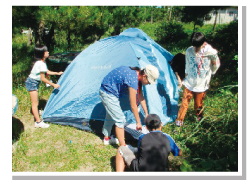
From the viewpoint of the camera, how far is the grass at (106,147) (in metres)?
2.47

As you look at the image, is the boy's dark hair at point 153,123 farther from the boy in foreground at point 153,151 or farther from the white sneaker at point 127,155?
the white sneaker at point 127,155

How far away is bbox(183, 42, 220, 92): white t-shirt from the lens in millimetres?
Answer: 2773

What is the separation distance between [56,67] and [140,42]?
2529 millimetres

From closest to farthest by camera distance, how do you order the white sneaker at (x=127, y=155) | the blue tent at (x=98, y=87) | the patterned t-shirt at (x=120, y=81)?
the white sneaker at (x=127, y=155)
the patterned t-shirt at (x=120, y=81)
the blue tent at (x=98, y=87)

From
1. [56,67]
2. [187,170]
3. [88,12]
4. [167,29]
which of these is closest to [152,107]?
[187,170]

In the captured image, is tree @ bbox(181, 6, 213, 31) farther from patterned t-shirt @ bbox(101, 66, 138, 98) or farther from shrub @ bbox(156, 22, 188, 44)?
patterned t-shirt @ bbox(101, 66, 138, 98)

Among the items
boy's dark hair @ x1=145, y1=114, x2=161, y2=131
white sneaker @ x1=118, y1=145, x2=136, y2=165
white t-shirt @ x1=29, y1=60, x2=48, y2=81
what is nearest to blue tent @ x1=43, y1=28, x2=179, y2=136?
white t-shirt @ x1=29, y1=60, x2=48, y2=81

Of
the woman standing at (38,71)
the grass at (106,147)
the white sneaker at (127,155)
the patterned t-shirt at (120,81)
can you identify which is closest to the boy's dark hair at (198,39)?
the grass at (106,147)

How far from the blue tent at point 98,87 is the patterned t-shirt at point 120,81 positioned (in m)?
0.66

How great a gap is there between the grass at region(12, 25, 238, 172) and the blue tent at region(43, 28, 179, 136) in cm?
21

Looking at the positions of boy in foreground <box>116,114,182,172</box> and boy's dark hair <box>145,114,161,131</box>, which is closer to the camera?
boy in foreground <box>116,114,182,172</box>

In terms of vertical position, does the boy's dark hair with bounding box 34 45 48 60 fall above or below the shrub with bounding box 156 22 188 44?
below

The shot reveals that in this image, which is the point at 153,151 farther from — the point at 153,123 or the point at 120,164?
the point at 120,164

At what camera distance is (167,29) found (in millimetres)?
11266
